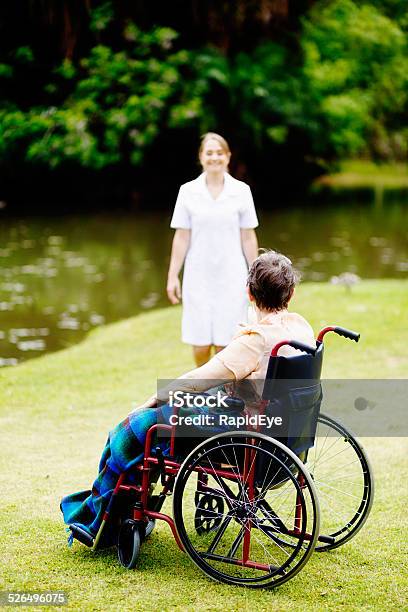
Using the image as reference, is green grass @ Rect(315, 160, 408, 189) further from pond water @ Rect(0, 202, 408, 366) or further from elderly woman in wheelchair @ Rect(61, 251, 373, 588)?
elderly woman in wheelchair @ Rect(61, 251, 373, 588)

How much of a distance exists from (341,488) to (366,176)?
35.4m

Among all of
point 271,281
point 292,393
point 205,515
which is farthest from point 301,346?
point 205,515

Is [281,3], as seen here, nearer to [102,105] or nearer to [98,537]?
[102,105]

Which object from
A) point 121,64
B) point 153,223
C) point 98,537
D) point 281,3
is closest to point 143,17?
point 121,64

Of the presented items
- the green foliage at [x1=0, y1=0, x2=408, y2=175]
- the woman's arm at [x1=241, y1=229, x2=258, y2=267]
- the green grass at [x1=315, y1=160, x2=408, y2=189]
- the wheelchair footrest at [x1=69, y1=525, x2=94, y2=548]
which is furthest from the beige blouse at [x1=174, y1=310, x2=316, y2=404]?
the green grass at [x1=315, y1=160, x2=408, y2=189]

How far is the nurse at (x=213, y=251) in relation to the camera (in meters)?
5.91

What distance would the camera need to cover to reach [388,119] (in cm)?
3397

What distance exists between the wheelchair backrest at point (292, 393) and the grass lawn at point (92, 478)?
62cm

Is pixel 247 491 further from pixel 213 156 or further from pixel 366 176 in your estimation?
pixel 366 176

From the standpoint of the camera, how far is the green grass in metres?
34.0

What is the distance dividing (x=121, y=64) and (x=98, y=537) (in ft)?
65.4

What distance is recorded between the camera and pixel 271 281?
11.4 ft
